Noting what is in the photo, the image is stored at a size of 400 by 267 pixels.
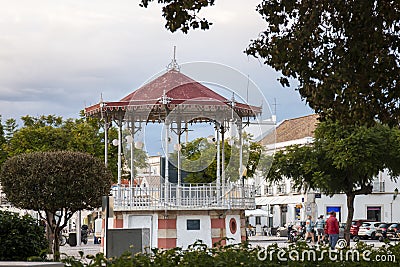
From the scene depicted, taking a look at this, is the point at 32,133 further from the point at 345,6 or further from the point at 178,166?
the point at 345,6

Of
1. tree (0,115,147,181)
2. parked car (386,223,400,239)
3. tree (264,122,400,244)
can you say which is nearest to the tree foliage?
tree (264,122,400,244)

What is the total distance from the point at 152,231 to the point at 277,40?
16643 mm

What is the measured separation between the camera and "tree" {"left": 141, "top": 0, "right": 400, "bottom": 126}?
13.6 meters

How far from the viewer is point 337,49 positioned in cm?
1381

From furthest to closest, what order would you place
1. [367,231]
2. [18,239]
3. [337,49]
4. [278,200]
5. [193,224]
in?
[278,200] → [367,231] → [193,224] → [18,239] → [337,49]

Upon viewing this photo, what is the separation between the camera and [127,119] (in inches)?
1222

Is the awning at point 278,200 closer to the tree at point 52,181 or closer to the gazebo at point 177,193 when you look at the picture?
the gazebo at point 177,193

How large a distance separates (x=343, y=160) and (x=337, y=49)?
22.9 m

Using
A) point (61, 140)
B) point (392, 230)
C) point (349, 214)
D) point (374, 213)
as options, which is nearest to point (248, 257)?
point (349, 214)

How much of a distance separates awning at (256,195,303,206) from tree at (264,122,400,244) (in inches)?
1364

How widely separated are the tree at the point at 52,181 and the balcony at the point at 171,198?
1.08 m

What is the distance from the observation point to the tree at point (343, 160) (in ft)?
120

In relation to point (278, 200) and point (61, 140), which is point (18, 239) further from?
point (278, 200)

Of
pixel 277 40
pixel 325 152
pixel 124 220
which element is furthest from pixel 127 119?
pixel 277 40
